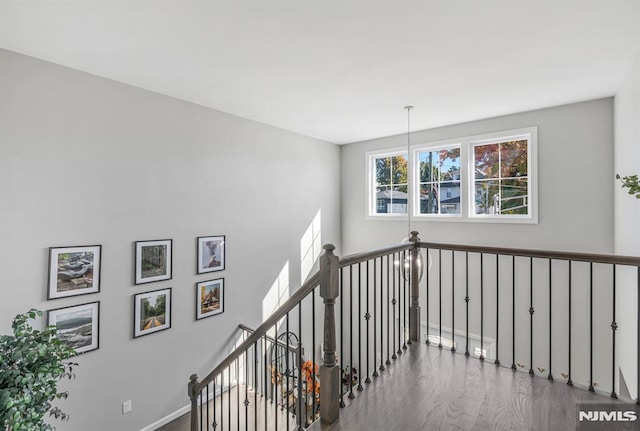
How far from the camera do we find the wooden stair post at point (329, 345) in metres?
1.81

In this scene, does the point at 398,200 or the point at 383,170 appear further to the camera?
the point at 383,170

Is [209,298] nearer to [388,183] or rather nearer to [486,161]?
[388,183]

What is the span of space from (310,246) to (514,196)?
10.4ft

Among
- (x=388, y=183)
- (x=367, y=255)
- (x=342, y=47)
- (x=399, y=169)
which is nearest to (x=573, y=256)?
(x=367, y=255)

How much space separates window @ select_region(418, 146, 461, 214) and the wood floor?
113 inches

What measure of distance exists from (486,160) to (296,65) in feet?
10.5

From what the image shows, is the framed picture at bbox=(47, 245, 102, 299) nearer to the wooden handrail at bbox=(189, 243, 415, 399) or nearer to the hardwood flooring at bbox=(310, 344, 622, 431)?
the wooden handrail at bbox=(189, 243, 415, 399)

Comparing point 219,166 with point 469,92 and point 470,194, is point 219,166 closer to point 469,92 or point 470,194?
point 469,92

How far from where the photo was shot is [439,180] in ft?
16.3

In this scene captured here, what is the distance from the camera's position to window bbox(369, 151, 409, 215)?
5.38 m

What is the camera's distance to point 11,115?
2535mm

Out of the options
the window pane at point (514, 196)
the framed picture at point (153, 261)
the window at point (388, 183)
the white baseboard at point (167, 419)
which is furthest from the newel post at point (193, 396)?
the window pane at point (514, 196)

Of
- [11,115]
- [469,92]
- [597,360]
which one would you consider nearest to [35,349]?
[11,115]

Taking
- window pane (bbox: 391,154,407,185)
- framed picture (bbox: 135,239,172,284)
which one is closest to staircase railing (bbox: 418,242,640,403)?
window pane (bbox: 391,154,407,185)
